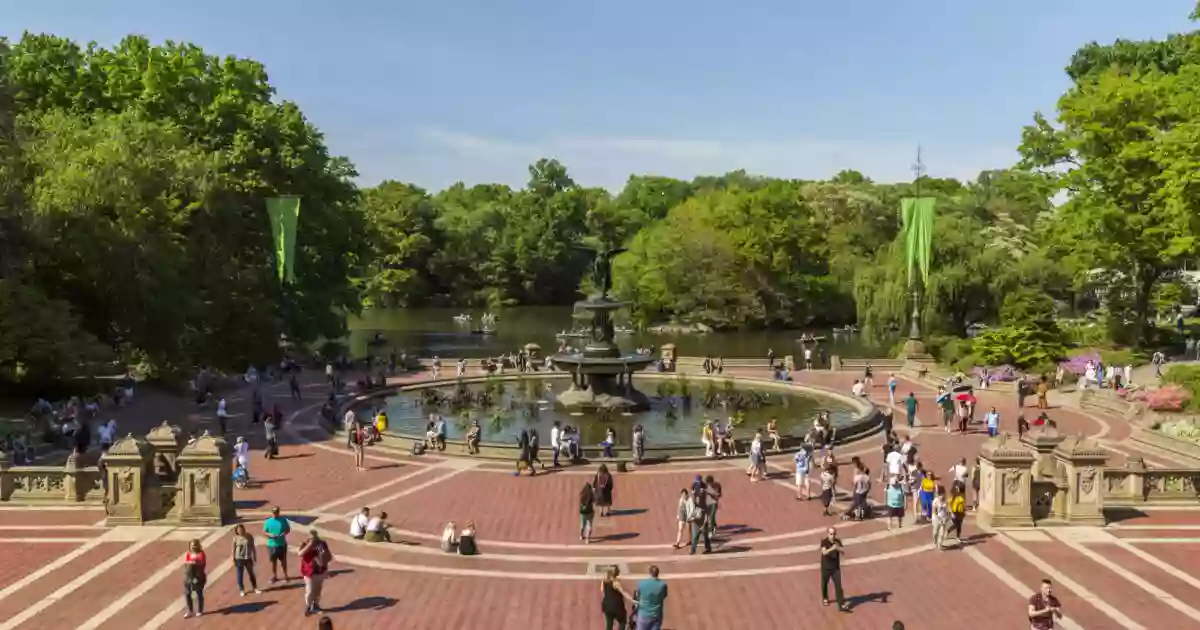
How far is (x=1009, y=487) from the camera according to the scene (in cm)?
2039

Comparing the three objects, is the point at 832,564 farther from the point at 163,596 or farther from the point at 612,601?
the point at 163,596

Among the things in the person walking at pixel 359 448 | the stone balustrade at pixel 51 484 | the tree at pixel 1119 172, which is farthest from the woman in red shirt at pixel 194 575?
the tree at pixel 1119 172

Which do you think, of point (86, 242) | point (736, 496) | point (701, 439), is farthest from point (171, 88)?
point (736, 496)

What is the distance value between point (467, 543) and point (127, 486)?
7.45 meters

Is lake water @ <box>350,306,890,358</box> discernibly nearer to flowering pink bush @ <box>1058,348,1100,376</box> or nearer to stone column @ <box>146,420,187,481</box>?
flowering pink bush @ <box>1058,348,1100,376</box>

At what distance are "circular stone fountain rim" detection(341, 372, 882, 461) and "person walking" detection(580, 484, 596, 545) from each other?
25.8 feet

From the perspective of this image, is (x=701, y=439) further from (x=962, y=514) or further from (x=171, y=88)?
(x=171, y=88)

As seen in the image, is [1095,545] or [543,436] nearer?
[1095,545]

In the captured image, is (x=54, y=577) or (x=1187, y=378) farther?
(x=1187, y=378)

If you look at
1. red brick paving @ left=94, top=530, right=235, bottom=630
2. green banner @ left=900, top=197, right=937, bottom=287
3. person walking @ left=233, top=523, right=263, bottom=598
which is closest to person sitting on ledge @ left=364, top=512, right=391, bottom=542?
red brick paving @ left=94, top=530, right=235, bottom=630

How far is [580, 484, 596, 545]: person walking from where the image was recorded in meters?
19.2

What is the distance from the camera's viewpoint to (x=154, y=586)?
1695 cm

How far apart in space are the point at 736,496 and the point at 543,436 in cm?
925

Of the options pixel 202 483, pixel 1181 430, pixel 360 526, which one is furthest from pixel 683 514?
pixel 1181 430
